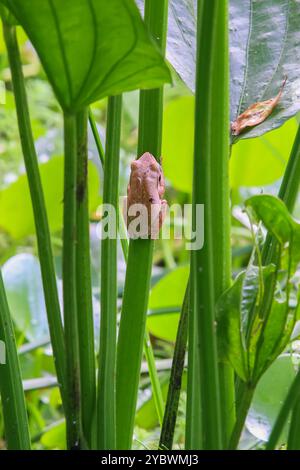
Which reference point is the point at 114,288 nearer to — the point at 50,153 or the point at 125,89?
the point at 125,89

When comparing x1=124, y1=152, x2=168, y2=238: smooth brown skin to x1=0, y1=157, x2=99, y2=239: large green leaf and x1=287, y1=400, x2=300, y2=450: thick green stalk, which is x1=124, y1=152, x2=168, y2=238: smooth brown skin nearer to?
x1=287, y1=400, x2=300, y2=450: thick green stalk

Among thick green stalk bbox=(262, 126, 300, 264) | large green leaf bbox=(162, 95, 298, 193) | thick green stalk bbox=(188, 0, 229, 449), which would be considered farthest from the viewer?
large green leaf bbox=(162, 95, 298, 193)

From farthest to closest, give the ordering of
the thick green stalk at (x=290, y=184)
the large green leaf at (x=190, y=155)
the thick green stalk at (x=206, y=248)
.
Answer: the large green leaf at (x=190, y=155) → the thick green stalk at (x=290, y=184) → the thick green stalk at (x=206, y=248)

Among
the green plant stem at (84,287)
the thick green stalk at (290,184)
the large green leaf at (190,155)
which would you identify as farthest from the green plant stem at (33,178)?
the large green leaf at (190,155)

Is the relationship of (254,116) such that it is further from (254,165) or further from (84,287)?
(254,165)

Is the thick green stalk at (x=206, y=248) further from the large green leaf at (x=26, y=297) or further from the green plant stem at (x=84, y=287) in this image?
the large green leaf at (x=26, y=297)

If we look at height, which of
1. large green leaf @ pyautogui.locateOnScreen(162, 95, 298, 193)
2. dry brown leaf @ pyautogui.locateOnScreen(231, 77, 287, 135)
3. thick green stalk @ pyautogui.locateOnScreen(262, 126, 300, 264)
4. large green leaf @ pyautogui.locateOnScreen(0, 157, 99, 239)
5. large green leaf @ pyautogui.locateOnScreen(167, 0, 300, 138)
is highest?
large green leaf @ pyautogui.locateOnScreen(167, 0, 300, 138)

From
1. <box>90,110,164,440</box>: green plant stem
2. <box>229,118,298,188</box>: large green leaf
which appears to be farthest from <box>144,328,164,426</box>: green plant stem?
<box>229,118,298,188</box>: large green leaf

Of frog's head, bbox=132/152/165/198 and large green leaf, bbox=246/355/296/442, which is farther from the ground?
frog's head, bbox=132/152/165/198
